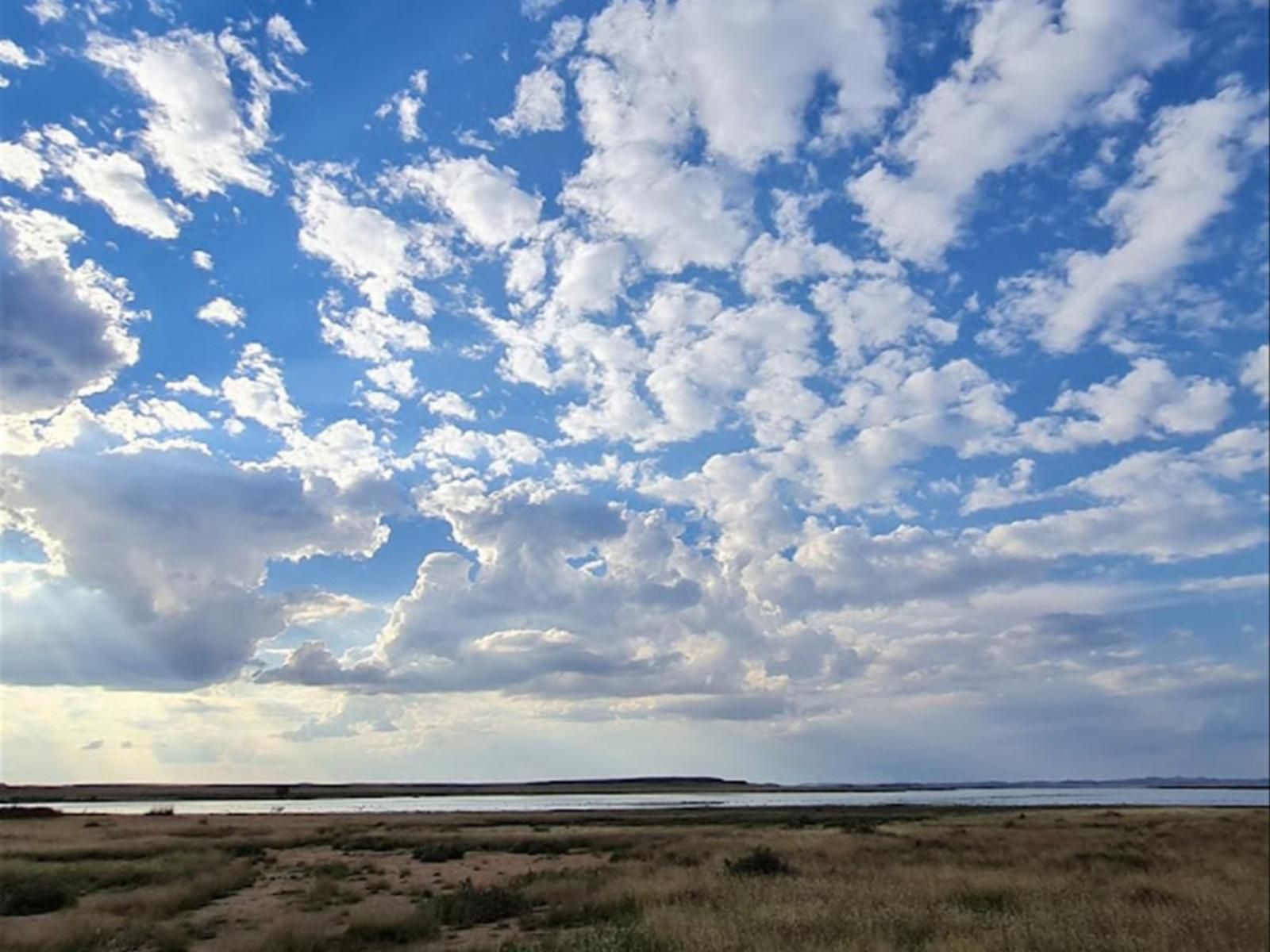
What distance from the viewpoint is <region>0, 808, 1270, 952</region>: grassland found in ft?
50.8

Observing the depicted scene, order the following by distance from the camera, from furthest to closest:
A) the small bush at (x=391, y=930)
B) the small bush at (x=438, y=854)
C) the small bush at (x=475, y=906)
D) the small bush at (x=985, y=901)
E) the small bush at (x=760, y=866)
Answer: the small bush at (x=438, y=854) < the small bush at (x=760, y=866) < the small bush at (x=475, y=906) < the small bush at (x=985, y=901) < the small bush at (x=391, y=930)

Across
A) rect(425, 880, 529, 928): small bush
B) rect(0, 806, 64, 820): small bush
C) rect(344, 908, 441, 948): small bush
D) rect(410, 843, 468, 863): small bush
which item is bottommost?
rect(344, 908, 441, 948): small bush

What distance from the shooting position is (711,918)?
16453 mm

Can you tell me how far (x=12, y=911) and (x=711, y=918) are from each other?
16724mm

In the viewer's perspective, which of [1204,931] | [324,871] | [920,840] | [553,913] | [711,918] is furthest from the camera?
[920,840]

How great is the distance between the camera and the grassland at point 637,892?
50.8ft

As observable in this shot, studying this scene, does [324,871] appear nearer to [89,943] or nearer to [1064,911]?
[89,943]

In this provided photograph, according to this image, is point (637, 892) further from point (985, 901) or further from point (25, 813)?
point (25, 813)

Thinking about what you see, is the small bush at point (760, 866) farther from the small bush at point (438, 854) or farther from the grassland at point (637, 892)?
the small bush at point (438, 854)

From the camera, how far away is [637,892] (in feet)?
70.8

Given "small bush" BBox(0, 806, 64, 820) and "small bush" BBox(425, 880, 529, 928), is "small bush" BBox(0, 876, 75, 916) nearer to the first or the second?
"small bush" BBox(425, 880, 529, 928)

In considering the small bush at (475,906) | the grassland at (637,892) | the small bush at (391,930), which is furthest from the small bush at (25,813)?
the small bush at (391,930)

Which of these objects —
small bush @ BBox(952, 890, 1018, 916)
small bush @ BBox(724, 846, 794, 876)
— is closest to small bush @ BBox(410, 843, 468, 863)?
small bush @ BBox(724, 846, 794, 876)

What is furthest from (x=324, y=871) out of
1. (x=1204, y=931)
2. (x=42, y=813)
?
(x=42, y=813)
